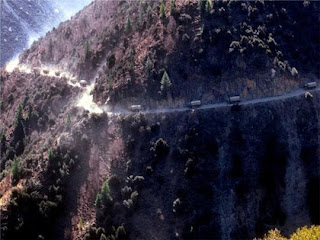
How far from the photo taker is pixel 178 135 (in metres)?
70.2

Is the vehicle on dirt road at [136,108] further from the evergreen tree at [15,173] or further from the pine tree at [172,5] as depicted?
the evergreen tree at [15,173]

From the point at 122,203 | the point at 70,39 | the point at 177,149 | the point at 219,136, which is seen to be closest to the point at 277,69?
the point at 219,136

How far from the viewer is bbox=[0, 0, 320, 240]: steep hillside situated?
64688 millimetres

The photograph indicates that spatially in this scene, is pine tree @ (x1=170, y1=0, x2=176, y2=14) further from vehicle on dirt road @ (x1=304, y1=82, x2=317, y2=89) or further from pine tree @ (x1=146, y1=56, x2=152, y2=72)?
vehicle on dirt road @ (x1=304, y1=82, x2=317, y2=89)

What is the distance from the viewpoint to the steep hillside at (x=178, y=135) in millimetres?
64688

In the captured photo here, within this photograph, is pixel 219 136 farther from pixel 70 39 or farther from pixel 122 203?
pixel 70 39

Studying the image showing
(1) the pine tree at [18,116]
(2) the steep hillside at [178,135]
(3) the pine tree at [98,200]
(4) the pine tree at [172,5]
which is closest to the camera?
(2) the steep hillside at [178,135]

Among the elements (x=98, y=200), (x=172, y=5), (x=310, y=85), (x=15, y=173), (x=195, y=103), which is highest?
(x=172, y=5)

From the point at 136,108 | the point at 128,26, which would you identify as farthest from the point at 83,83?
the point at 136,108

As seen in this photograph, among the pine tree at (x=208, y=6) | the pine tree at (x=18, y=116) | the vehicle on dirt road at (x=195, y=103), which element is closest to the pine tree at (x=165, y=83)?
the vehicle on dirt road at (x=195, y=103)

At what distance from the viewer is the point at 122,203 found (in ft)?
215

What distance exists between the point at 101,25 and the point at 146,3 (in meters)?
13.3

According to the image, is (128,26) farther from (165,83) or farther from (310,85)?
(310,85)

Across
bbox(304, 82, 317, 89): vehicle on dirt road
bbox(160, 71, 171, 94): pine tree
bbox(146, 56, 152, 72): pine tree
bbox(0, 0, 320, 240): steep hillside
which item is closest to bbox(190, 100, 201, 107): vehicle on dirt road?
bbox(0, 0, 320, 240): steep hillside
